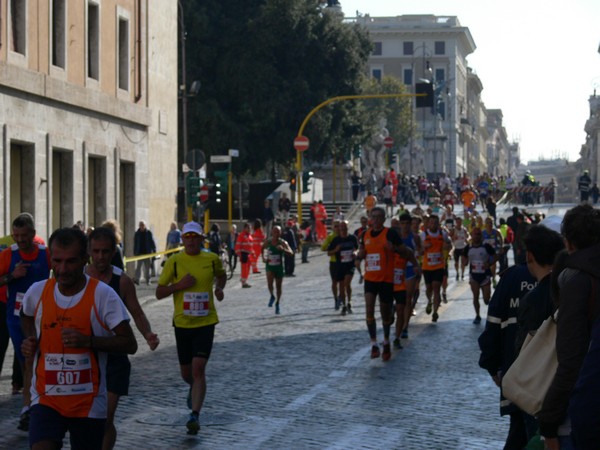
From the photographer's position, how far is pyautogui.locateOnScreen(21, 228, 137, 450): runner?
6.68 m

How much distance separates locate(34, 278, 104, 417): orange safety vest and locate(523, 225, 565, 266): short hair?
6.71ft

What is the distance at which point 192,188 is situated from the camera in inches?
1330

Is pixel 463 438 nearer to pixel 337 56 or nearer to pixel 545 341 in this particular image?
pixel 545 341

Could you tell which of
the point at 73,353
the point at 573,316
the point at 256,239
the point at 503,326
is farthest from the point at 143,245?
the point at 573,316

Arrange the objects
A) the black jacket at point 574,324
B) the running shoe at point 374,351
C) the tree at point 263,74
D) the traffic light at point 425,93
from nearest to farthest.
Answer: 1. the black jacket at point 574,324
2. the running shoe at point 374,351
3. the traffic light at point 425,93
4. the tree at point 263,74

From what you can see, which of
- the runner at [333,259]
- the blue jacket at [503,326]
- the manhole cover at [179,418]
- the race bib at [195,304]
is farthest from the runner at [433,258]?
the blue jacket at [503,326]

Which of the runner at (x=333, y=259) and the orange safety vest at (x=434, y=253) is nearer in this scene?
the orange safety vest at (x=434, y=253)

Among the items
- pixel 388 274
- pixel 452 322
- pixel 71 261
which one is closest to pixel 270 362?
pixel 388 274

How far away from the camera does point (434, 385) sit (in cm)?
1383

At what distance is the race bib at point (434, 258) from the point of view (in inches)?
863

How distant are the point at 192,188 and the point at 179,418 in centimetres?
2239

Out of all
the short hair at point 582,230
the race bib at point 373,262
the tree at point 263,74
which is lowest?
the race bib at point 373,262

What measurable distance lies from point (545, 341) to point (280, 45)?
52.7 m

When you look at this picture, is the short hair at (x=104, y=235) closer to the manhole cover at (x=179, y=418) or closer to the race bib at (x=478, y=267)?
the manhole cover at (x=179, y=418)
